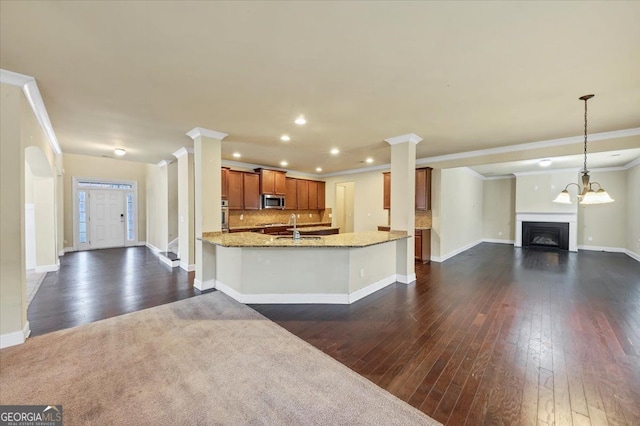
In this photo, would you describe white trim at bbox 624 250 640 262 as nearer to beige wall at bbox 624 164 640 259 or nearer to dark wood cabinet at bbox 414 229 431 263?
beige wall at bbox 624 164 640 259

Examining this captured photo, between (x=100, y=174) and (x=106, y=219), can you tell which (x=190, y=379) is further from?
(x=100, y=174)

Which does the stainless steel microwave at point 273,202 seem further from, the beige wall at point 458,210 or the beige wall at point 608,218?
the beige wall at point 608,218

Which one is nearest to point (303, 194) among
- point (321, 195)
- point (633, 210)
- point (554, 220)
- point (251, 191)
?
point (321, 195)

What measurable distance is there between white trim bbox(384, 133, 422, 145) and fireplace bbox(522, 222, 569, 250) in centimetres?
667

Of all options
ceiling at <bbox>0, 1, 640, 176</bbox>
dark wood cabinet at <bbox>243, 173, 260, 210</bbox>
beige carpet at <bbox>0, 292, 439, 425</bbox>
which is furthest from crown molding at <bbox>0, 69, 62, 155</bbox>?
dark wood cabinet at <bbox>243, 173, 260, 210</bbox>

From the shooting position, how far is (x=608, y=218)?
7.75 metres

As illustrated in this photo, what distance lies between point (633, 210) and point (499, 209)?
3.15m

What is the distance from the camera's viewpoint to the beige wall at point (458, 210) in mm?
6629

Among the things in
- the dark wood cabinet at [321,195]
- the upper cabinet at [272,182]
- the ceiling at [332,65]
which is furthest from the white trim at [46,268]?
the dark wood cabinet at [321,195]

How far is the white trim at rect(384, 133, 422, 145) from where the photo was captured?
445 centimetres

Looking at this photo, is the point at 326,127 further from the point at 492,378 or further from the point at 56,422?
the point at 56,422

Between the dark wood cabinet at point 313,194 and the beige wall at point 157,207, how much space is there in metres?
4.00

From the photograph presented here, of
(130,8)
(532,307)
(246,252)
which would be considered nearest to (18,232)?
(246,252)

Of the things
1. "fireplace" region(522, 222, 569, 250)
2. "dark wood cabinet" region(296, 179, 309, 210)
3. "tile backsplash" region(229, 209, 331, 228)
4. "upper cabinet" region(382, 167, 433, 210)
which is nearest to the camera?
"upper cabinet" region(382, 167, 433, 210)
